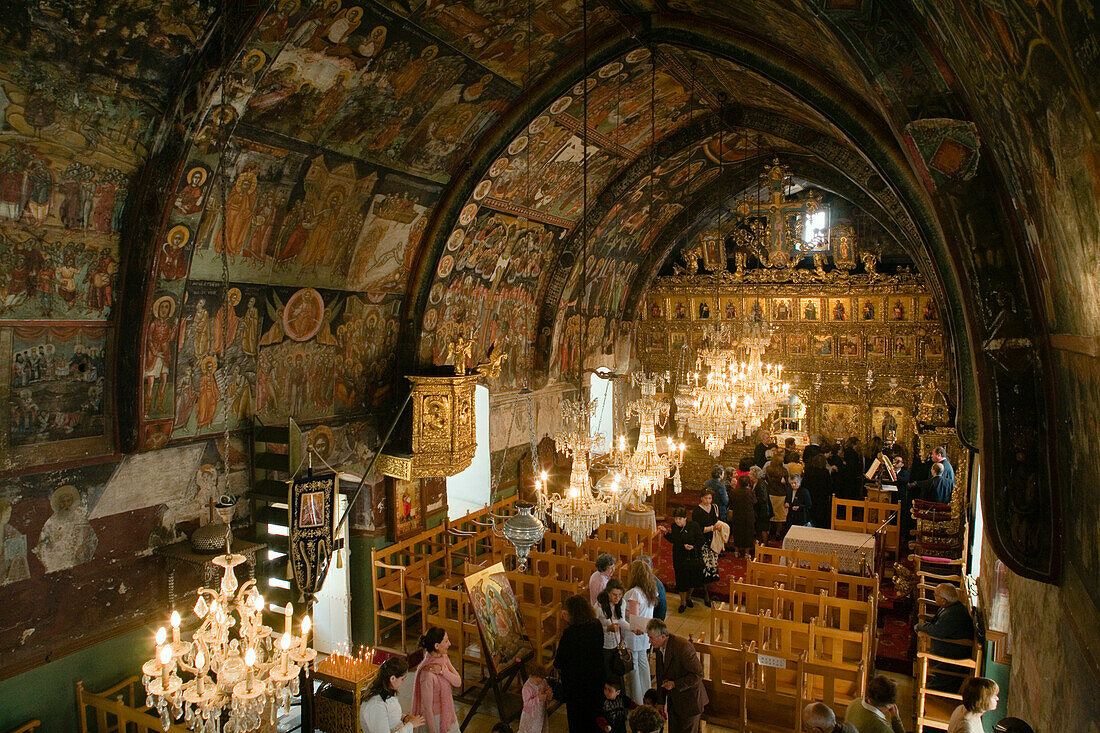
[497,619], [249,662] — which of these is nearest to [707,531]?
[497,619]

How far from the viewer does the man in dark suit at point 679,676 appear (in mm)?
6250

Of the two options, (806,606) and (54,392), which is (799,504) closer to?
(806,606)

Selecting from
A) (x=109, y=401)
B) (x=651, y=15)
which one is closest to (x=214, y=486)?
(x=109, y=401)

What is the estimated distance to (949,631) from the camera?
742cm

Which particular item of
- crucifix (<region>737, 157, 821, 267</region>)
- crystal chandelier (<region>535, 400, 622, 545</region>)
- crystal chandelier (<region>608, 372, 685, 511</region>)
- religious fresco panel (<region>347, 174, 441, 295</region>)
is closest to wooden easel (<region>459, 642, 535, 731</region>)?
crystal chandelier (<region>535, 400, 622, 545</region>)

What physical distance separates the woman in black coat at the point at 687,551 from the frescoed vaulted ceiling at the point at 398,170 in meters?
4.25

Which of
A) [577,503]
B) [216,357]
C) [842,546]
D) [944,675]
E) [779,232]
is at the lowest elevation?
[944,675]

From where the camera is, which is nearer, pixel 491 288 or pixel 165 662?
pixel 165 662

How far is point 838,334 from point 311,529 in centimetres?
1352

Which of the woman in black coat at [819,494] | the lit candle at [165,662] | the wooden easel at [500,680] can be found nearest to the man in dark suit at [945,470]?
the woman in black coat at [819,494]

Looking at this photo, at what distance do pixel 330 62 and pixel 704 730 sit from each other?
7751 millimetres

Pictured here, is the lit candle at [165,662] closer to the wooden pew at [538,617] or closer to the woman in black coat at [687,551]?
the wooden pew at [538,617]

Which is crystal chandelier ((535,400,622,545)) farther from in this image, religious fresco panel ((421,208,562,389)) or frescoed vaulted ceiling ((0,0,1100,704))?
religious fresco panel ((421,208,562,389))

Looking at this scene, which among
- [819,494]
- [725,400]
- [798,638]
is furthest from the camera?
[819,494]
